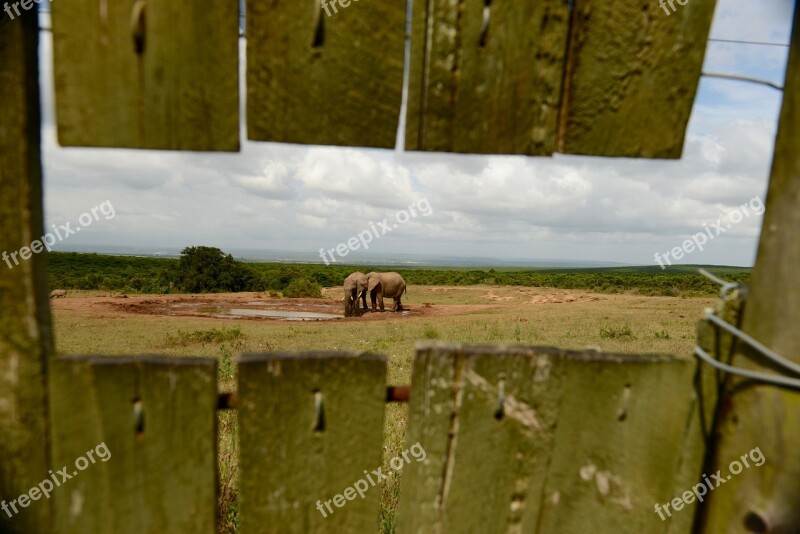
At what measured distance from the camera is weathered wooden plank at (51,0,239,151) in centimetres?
85

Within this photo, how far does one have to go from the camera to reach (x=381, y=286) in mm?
21375

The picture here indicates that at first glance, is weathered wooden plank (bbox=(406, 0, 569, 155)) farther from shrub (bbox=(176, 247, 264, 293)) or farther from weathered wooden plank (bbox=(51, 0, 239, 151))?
shrub (bbox=(176, 247, 264, 293))

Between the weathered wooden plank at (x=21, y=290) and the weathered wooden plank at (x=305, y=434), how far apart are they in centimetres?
37

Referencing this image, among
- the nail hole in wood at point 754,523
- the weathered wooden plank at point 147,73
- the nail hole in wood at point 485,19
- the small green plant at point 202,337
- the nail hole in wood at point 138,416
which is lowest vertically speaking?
the small green plant at point 202,337

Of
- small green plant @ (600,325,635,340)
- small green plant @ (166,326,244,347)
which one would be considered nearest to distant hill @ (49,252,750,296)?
small green plant @ (600,325,635,340)

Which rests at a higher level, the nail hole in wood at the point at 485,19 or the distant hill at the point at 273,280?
the nail hole in wood at the point at 485,19

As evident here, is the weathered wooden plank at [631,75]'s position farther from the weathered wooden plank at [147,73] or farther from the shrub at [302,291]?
the shrub at [302,291]

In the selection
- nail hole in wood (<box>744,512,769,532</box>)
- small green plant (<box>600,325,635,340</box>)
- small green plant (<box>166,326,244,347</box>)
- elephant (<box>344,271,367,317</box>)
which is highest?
nail hole in wood (<box>744,512,769,532</box>)

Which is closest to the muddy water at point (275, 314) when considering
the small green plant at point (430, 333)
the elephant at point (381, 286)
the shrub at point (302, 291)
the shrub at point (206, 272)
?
the elephant at point (381, 286)

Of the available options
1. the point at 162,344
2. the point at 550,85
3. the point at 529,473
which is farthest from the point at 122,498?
the point at 162,344

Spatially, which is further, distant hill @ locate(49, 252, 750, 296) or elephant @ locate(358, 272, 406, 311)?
distant hill @ locate(49, 252, 750, 296)

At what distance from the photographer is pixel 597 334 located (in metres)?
10.9

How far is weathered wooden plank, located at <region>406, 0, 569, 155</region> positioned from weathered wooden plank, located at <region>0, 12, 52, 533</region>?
2.23 ft

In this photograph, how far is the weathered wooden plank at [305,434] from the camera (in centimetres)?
95
